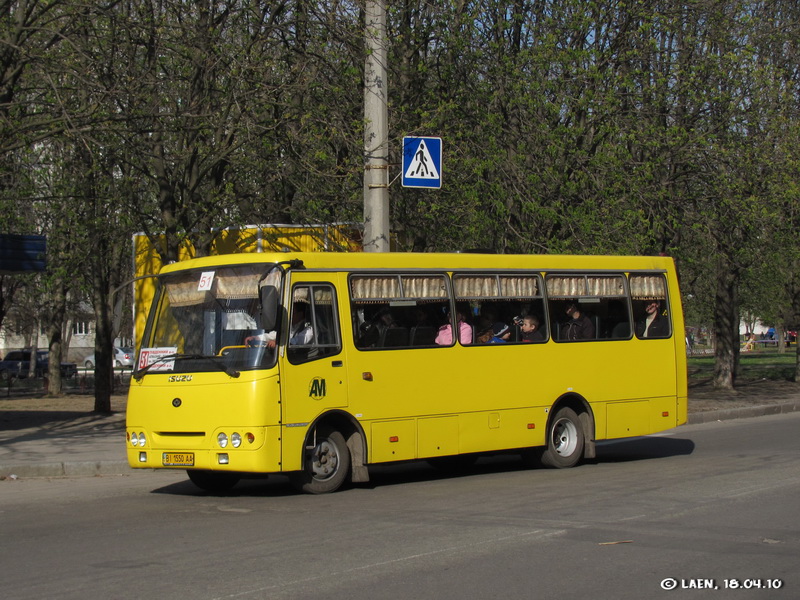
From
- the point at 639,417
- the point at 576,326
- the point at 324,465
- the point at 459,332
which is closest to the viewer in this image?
the point at 324,465

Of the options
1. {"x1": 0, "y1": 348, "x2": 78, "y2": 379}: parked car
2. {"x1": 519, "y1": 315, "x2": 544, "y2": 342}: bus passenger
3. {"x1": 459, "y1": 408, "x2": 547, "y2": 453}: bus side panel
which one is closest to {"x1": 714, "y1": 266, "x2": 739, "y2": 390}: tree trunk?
{"x1": 519, "y1": 315, "x2": 544, "y2": 342}: bus passenger

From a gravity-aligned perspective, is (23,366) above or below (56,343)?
below

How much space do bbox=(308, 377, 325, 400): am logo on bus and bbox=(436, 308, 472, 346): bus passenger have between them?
1.97m

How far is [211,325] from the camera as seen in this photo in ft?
39.4

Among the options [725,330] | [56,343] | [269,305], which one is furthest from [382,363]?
[56,343]

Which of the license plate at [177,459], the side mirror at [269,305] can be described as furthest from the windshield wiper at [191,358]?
the license plate at [177,459]

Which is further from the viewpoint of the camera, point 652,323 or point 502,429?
point 652,323

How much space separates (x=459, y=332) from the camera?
537 inches

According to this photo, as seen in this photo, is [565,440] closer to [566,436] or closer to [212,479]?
[566,436]

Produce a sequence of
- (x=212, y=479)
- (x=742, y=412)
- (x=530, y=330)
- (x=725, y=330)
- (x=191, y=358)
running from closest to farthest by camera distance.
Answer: (x=191, y=358), (x=212, y=479), (x=530, y=330), (x=742, y=412), (x=725, y=330)

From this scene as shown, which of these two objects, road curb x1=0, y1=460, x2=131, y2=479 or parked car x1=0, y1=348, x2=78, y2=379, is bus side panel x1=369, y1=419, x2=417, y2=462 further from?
parked car x1=0, y1=348, x2=78, y2=379

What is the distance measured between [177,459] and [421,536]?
3.84 meters

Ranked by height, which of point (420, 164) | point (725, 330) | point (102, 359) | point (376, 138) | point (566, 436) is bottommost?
point (566, 436)

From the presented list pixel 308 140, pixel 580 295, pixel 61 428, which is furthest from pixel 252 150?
pixel 580 295
